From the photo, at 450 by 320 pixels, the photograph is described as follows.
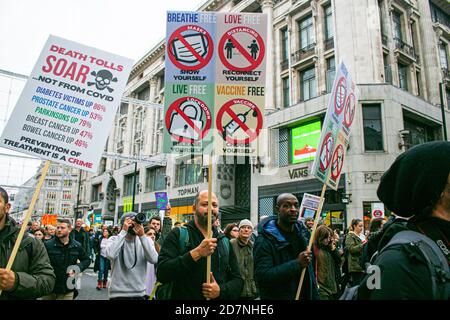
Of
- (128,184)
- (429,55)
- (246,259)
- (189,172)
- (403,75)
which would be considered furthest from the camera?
(128,184)

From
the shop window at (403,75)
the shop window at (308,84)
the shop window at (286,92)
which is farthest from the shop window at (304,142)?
the shop window at (403,75)

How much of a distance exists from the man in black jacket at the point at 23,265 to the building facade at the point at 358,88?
16.5 metres

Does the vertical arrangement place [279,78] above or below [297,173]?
above

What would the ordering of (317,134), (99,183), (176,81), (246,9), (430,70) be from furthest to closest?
(99,183) → (246,9) → (430,70) → (317,134) → (176,81)

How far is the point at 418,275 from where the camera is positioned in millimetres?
1295

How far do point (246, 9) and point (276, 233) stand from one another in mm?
26405

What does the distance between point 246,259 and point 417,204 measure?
16.2ft

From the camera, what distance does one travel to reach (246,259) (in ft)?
20.2

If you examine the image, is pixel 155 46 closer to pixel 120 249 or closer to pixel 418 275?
pixel 120 249

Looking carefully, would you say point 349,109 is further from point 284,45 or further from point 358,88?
point 284,45

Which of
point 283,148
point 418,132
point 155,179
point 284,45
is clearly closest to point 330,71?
point 284,45

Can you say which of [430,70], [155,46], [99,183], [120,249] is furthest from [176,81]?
[99,183]

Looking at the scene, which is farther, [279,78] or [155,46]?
[155,46]

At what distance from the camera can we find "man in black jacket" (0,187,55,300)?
270 centimetres
